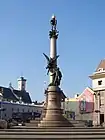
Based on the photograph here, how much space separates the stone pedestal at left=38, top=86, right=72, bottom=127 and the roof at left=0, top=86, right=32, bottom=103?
11462cm

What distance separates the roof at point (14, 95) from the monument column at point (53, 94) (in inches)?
4413

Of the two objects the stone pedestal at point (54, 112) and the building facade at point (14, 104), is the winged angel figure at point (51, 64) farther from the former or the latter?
the building facade at point (14, 104)

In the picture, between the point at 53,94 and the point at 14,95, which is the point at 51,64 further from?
the point at 14,95

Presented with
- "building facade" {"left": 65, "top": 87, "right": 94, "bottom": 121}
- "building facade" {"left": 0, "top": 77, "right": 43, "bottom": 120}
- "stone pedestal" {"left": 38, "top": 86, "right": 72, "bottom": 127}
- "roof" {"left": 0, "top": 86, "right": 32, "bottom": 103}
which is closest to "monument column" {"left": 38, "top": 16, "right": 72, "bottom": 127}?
"stone pedestal" {"left": 38, "top": 86, "right": 72, "bottom": 127}

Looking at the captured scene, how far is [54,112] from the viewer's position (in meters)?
39.2

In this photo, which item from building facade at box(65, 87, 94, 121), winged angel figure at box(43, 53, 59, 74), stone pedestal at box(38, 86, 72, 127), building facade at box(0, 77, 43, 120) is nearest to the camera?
stone pedestal at box(38, 86, 72, 127)

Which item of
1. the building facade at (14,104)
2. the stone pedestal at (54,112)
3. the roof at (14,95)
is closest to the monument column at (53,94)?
the stone pedestal at (54,112)

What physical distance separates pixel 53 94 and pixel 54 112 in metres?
2.48

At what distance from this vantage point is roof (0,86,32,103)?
156575 millimetres

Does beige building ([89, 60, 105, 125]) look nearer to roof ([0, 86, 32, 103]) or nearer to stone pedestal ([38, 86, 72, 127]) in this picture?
stone pedestal ([38, 86, 72, 127])

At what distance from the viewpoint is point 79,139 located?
56.1 ft

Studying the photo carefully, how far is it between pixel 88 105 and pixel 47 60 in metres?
58.7

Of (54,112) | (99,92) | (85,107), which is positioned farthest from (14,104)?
(54,112)

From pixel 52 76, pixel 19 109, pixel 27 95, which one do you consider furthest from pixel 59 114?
pixel 27 95
